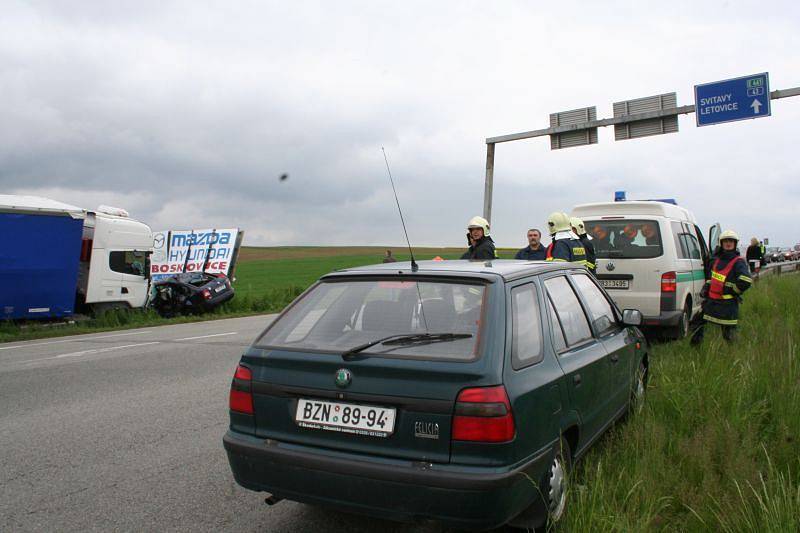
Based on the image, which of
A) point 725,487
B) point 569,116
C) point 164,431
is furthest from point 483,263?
point 569,116

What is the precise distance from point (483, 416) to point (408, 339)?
1.90 feet

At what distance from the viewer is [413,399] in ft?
9.69

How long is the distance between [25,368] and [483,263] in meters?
8.21

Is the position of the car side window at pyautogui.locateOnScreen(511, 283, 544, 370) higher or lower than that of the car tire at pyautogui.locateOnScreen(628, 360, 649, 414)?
higher

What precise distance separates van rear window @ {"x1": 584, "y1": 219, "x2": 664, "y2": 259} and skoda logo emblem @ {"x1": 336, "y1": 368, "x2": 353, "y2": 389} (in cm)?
738

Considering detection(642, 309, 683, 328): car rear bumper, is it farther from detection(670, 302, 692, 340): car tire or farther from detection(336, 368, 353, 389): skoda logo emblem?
detection(336, 368, 353, 389): skoda logo emblem

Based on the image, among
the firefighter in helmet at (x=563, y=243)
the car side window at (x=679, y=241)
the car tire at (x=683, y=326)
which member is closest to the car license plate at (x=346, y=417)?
the firefighter in helmet at (x=563, y=243)

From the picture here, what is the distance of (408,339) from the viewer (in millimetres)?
3232

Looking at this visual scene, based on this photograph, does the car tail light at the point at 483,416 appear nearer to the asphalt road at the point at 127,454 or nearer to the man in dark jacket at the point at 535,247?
the asphalt road at the point at 127,454

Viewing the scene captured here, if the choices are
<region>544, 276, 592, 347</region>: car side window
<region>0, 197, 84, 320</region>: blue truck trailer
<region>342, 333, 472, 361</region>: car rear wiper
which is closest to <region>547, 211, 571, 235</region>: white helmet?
<region>544, 276, 592, 347</region>: car side window

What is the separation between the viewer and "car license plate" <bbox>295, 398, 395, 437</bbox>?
9.85ft

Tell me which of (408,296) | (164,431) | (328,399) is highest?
(408,296)

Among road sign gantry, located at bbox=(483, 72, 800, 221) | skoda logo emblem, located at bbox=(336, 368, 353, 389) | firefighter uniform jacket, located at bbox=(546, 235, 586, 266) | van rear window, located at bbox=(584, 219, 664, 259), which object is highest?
road sign gantry, located at bbox=(483, 72, 800, 221)

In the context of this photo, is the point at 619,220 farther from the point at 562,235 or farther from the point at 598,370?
the point at 598,370
